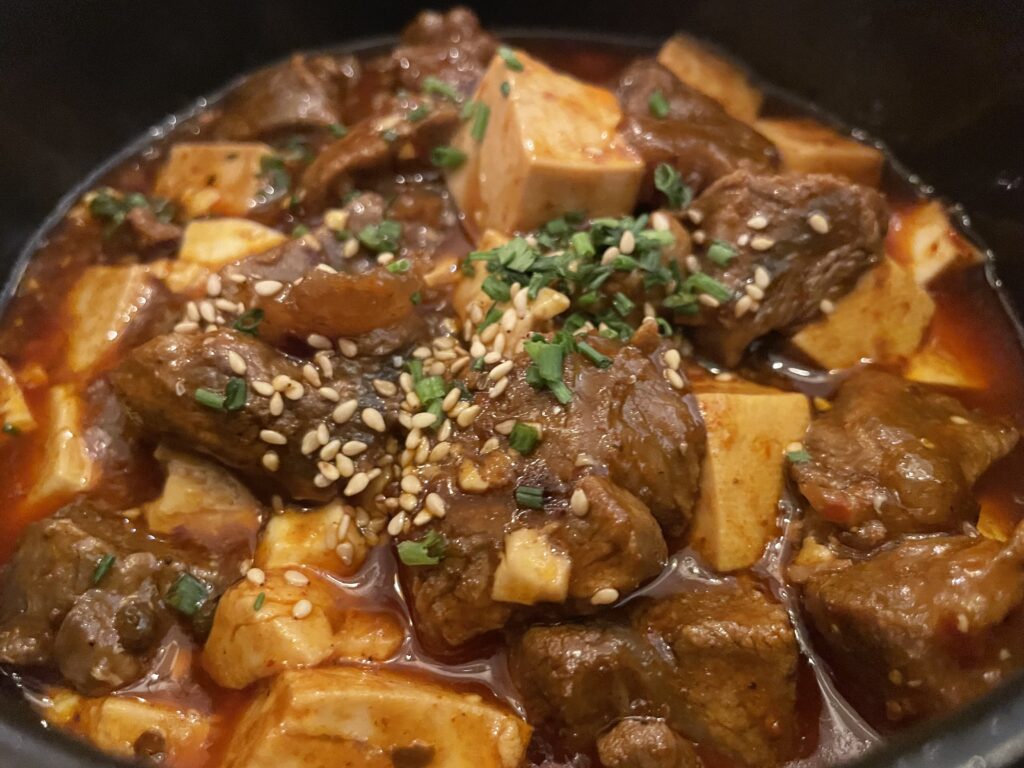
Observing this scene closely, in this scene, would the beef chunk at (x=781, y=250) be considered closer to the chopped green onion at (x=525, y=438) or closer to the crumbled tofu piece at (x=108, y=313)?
the chopped green onion at (x=525, y=438)

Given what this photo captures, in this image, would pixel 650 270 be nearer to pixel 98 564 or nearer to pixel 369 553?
pixel 369 553

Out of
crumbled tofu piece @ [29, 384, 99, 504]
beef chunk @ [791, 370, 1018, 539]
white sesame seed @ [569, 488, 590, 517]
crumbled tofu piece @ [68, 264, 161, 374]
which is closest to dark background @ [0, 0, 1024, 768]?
crumbled tofu piece @ [68, 264, 161, 374]

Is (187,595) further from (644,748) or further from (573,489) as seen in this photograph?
(644,748)

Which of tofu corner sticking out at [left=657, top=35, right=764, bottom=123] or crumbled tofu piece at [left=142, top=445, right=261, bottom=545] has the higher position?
tofu corner sticking out at [left=657, top=35, right=764, bottom=123]

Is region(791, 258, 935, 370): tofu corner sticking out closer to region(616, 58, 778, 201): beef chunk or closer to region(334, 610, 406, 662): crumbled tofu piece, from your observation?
region(616, 58, 778, 201): beef chunk

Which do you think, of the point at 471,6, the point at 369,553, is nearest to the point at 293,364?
the point at 369,553

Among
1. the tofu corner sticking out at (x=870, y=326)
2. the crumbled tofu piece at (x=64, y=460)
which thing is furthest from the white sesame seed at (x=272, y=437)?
the tofu corner sticking out at (x=870, y=326)
